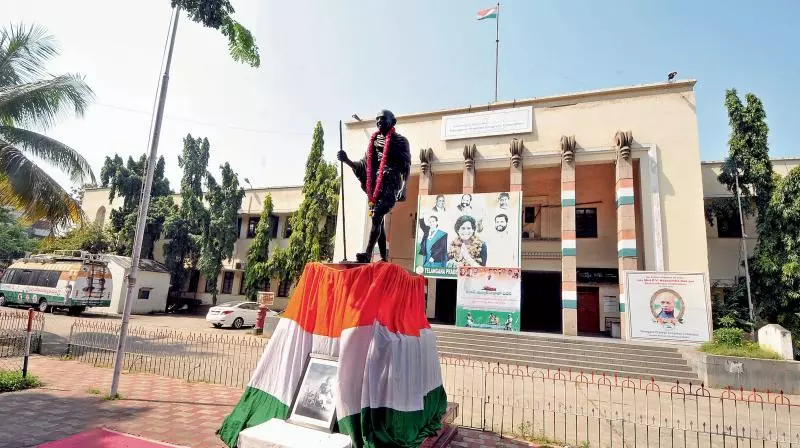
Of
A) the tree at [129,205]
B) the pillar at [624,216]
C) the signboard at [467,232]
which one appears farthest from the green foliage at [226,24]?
the tree at [129,205]

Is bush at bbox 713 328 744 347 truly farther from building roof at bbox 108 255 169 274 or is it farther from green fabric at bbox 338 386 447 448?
building roof at bbox 108 255 169 274

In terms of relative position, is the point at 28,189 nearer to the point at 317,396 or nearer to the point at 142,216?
the point at 142,216

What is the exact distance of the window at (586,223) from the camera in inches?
763

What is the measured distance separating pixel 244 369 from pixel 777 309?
60.6ft

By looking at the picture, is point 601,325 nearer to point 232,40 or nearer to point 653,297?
point 653,297

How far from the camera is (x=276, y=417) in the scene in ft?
14.5

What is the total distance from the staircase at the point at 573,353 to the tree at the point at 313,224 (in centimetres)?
926

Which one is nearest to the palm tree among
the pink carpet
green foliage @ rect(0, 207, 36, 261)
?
the pink carpet

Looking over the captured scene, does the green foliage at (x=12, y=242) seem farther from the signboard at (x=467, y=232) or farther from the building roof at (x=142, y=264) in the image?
the signboard at (x=467, y=232)

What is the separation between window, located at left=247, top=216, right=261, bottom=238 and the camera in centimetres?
2645

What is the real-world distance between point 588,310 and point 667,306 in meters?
5.69

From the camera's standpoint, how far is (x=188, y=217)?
2533 centimetres

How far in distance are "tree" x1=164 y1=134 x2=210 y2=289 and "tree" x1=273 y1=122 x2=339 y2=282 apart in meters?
7.23

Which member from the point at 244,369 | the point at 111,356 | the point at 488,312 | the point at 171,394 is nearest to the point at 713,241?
the point at 488,312
